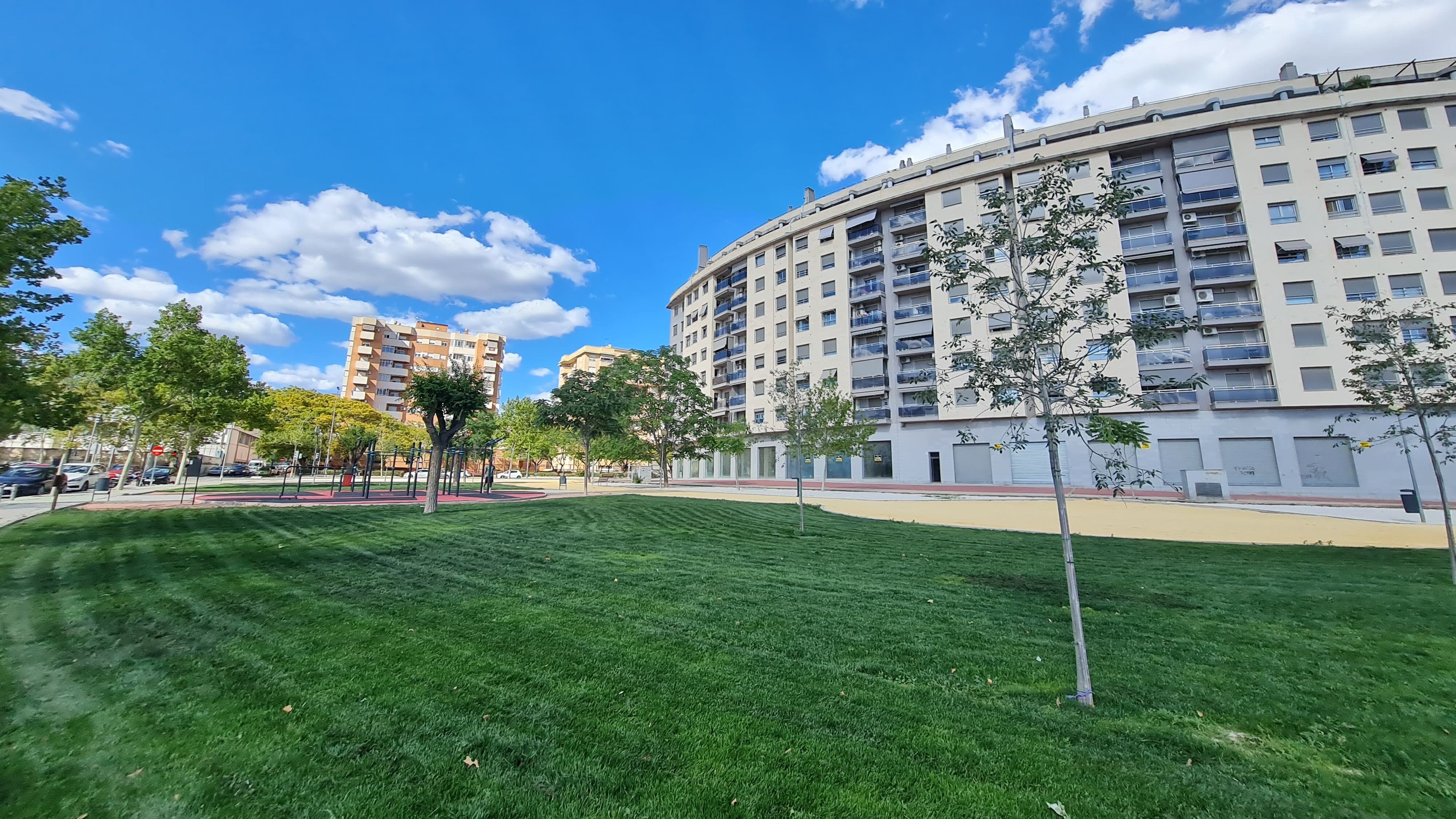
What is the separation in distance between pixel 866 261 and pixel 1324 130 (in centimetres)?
2884

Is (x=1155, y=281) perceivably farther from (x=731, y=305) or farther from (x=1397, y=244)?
(x=731, y=305)

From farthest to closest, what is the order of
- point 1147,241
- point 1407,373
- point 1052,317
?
point 1147,241
point 1407,373
point 1052,317

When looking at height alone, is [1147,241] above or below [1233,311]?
above

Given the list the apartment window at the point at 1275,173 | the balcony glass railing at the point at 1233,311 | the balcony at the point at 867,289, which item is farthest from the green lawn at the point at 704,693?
the apartment window at the point at 1275,173

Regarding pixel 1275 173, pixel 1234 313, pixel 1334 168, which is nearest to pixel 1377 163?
pixel 1334 168

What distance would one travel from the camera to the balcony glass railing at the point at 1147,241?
3528 centimetres

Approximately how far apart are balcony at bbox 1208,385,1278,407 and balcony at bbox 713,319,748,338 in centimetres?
3593

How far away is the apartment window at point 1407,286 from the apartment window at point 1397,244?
1.30 meters

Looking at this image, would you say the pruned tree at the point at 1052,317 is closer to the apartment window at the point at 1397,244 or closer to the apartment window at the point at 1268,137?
the apartment window at the point at 1397,244

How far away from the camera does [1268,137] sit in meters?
33.9

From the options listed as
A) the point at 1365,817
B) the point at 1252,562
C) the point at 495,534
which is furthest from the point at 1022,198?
the point at 495,534

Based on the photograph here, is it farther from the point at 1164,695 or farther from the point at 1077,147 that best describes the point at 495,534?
the point at 1077,147

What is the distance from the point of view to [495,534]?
1255 centimetres

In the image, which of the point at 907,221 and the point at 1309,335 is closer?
the point at 1309,335
